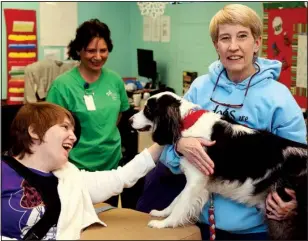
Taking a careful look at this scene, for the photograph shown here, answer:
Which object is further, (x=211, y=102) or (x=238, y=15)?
(x=211, y=102)

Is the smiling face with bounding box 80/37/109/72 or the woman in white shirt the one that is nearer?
the woman in white shirt

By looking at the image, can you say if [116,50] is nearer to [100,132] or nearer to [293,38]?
[293,38]

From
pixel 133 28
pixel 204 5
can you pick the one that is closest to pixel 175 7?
pixel 204 5

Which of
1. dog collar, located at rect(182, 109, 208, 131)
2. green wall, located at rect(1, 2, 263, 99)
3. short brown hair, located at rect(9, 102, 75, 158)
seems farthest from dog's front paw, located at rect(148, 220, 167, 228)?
green wall, located at rect(1, 2, 263, 99)

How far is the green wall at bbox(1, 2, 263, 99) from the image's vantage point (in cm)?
508

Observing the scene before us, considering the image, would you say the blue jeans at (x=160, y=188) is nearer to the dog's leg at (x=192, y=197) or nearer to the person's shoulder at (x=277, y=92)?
the dog's leg at (x=192, y=197)

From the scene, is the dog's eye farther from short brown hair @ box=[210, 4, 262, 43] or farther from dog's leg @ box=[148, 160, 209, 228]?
short brown hair @ box=[210, 4, 262, 43]

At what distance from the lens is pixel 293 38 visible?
3.83 metres

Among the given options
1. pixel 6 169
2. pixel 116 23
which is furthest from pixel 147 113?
pixel 116 23

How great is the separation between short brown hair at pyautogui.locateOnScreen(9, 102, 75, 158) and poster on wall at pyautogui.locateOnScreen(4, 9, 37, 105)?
14.0 feet

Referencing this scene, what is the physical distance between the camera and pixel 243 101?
1740 mm

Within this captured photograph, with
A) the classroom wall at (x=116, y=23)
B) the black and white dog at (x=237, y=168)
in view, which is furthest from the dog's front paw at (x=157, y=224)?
the classroom wall at (x=116, y=23)

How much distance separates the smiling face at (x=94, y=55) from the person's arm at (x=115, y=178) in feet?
3.99

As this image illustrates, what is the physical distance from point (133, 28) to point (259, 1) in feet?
9.67
